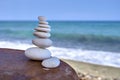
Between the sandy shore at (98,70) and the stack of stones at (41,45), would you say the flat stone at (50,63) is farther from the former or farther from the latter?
the sandy shore at (98,70)

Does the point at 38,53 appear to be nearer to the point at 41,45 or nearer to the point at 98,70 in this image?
the point at 41,45

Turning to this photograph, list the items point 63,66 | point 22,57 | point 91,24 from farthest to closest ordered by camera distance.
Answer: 1. point 91,24
2. point 22,57
3. point 63,66

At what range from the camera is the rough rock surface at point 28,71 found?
35.8 inches

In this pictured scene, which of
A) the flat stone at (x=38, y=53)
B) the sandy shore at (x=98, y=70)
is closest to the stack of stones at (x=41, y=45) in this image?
the flat stone at (x=38, y=53)

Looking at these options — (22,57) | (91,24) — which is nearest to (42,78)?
(22,57)

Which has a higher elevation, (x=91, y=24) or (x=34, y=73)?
(x=34, y=73)

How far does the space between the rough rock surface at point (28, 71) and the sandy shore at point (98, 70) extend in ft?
5.75

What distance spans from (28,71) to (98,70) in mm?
2216

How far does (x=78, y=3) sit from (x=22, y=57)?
32.2 feet

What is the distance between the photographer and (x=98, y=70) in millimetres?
3076

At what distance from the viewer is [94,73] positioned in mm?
2930

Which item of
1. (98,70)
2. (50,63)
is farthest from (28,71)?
(98,70)

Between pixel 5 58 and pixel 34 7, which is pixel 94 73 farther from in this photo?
pixel 34 7

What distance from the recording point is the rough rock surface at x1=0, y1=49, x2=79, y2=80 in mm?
908
